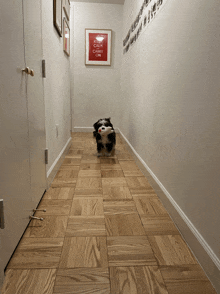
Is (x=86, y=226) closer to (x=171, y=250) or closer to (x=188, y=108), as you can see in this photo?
(x=171, y=250)

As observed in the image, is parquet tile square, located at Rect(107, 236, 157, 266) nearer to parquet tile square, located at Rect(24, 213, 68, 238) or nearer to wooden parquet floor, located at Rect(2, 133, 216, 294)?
wooden parquet floor, located at Rect(2, 133, 216, 294)

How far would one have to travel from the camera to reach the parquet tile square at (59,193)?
1662 millimetres

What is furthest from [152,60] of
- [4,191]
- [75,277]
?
[75,277]

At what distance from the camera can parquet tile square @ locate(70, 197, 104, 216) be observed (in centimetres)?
145

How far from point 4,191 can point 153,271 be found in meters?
0.74

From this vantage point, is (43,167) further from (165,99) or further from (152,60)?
(152,60)

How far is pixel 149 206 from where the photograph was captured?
156 cm

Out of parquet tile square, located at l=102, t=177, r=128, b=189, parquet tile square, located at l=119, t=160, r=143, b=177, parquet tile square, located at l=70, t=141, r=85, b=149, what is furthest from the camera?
parquet tile square, located at l=70, t=141, r=85, b=149

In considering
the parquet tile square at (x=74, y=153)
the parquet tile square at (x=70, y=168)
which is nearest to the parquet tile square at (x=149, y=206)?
the parquet tile square at (x=70, y=168)

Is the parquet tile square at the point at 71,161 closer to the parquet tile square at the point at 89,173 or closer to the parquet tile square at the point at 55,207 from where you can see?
the parquet tile square at the point at 89,173

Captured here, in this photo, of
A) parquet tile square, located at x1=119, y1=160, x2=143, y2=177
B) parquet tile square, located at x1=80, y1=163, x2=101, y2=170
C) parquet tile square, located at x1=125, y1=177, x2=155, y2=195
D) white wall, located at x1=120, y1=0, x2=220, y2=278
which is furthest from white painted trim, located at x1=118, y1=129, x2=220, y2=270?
parquet tile square, located at x1=80, y1=163, x2=101, y2=170

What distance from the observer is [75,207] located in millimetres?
1521

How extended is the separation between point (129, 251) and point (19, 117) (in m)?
0.86

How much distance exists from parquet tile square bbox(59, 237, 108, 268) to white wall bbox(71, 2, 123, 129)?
3.47m
